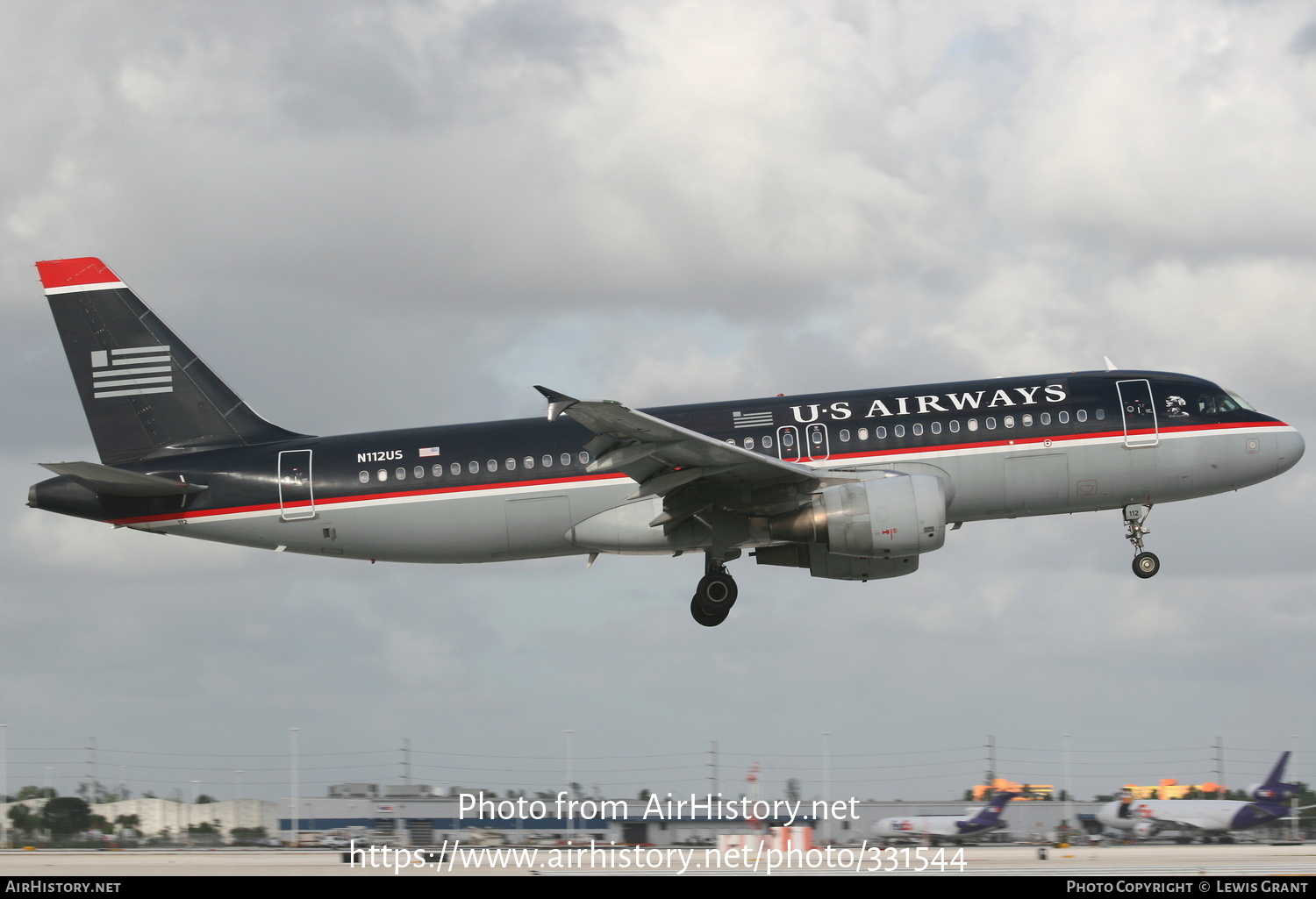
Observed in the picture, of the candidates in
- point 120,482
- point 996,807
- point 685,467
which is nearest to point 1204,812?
point 996,807

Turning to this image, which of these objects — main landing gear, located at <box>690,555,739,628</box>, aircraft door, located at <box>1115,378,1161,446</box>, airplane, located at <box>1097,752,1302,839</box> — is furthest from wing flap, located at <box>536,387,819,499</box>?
airplane, located at <box>1097,752,1302,839</box>

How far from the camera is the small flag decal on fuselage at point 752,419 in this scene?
31.9m

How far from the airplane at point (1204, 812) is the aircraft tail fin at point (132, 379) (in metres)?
26.2

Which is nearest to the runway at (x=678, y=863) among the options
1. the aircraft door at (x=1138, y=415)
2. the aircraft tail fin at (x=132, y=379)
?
the aircraft door at (x=1138, y=415)

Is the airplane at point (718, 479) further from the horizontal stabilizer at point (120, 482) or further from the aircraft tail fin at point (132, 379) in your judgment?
the aircraft tail fin at point (132, 379)

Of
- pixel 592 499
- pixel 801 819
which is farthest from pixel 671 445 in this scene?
pixel 801 819

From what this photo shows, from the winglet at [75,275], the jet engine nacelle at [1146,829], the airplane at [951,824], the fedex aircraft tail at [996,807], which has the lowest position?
the jet engine nacelle at [1146,829]

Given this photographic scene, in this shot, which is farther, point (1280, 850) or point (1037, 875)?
point (1280, 850)

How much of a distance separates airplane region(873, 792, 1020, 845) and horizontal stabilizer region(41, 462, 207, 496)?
20013 millimetres

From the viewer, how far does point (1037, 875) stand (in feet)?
76.1

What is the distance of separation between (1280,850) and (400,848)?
1821cm

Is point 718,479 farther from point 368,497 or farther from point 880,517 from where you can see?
point 368,497
